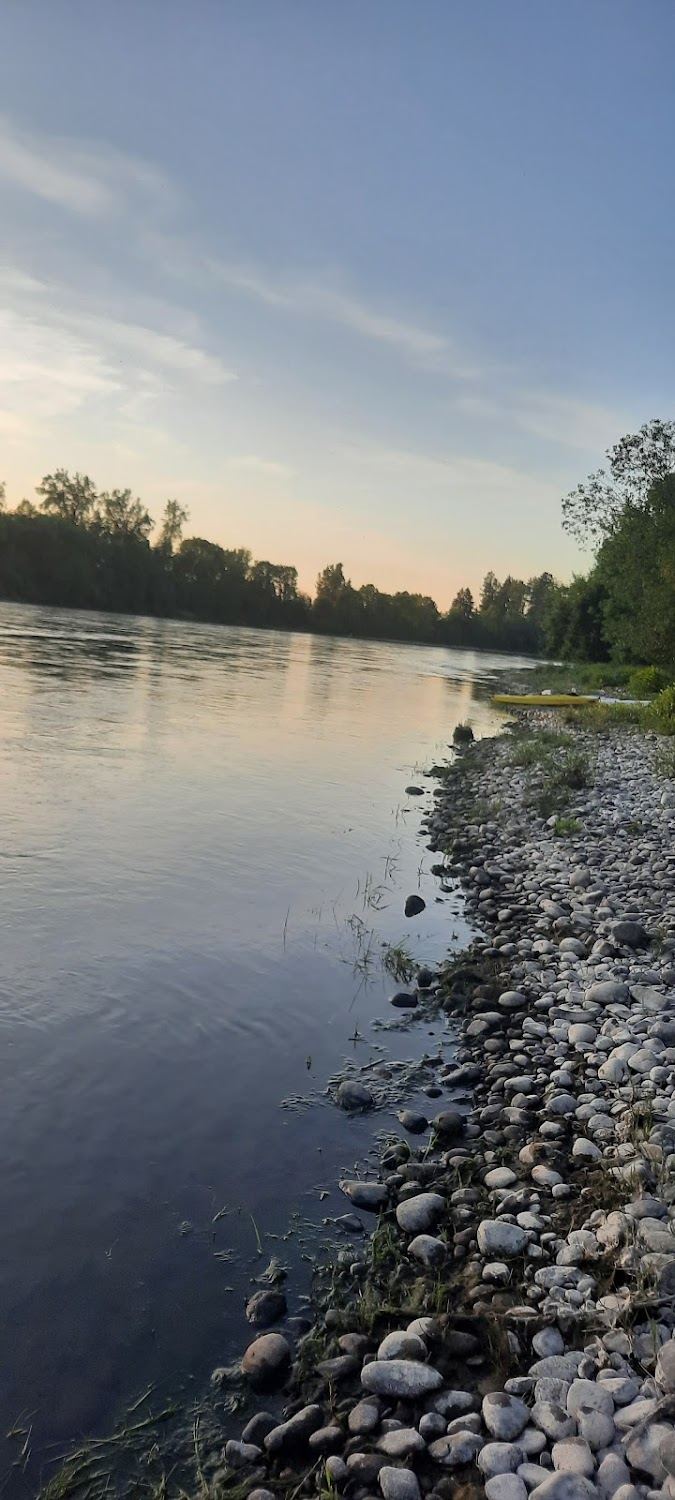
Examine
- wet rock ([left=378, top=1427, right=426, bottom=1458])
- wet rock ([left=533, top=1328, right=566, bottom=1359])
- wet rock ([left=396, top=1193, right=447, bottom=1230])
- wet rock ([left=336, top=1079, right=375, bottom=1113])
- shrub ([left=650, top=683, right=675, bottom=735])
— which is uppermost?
shrub ([left=650, top=683, right=675, bottom=735])

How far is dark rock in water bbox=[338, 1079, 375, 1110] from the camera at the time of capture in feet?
23.8

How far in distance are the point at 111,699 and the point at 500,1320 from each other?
2694 centimetres

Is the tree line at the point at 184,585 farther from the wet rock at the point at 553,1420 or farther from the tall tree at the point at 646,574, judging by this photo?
the wet rock at the point at 553,1420

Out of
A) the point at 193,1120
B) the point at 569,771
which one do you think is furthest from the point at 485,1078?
the point at 569,771

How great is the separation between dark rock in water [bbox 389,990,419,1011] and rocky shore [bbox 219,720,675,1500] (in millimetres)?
44

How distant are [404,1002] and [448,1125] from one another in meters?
2.54

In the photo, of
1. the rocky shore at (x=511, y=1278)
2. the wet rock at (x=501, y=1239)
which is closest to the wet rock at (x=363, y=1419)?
the rocky shore at (x=511, y=1278)

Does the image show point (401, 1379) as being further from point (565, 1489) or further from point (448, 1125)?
point (448, 1125)

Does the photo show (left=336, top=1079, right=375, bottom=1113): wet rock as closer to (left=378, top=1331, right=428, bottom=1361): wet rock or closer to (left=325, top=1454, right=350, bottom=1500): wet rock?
(left=378, top=1331, right=428, bottom=1361): wet rock

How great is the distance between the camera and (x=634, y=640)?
39.1 metres

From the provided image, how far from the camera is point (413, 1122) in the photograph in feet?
22.9

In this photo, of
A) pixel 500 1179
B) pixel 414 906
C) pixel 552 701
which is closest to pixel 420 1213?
pixel 500 1179

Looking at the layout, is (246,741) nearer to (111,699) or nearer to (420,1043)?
(111,699)

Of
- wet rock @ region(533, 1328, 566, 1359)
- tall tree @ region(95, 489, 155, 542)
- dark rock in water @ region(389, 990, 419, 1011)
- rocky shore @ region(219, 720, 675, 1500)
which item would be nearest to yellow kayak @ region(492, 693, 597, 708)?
dark rock in water @ region(389, 990, 419, 1011)
